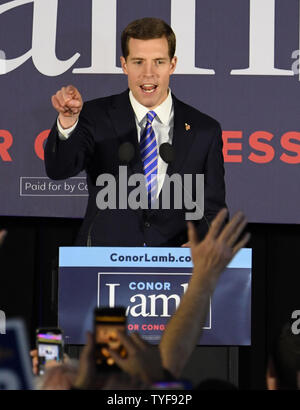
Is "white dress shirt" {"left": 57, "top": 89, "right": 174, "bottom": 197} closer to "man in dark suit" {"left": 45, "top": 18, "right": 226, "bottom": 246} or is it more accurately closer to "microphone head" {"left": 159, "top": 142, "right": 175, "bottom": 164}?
"man in dark suit" {"left": 45, "top": 18, "right": 226, "bottom": 246}

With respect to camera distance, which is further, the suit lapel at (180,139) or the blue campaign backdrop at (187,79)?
the blue campaign backdrop at (187,79)

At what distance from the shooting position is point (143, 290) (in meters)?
3.39

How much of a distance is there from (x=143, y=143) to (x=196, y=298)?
315 centimetres

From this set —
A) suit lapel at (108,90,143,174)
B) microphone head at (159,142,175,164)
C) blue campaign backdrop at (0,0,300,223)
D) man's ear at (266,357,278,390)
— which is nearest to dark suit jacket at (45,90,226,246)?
suit lapel at (108,90,143,174)

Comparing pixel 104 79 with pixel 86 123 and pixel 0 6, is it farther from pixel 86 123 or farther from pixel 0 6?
pixel 0 6

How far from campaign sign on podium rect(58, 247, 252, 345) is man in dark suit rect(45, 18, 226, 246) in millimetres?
658

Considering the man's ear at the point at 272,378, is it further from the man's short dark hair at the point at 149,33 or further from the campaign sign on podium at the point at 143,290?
the man's short dark hair at the point at 149,33

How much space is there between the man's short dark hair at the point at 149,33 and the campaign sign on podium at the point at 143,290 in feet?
5.70

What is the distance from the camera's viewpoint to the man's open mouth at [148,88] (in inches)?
186

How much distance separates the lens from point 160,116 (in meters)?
4.75

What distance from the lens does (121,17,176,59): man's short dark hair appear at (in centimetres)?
475

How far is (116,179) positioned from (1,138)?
3.02 ft

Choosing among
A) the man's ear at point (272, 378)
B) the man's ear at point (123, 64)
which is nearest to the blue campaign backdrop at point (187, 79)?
the man's ear at point (123, 64)

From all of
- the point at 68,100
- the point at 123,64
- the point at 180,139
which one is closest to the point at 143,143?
the point at 180,139
